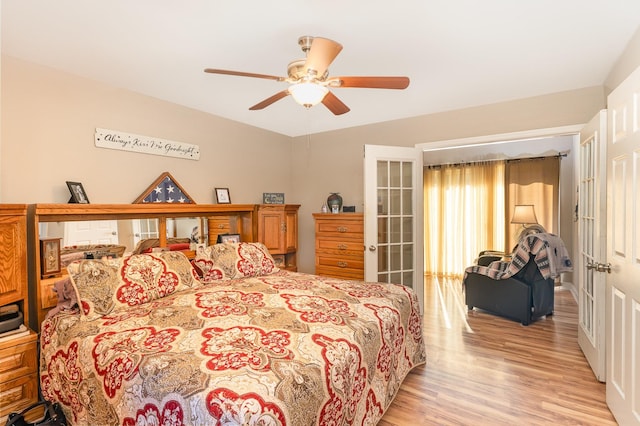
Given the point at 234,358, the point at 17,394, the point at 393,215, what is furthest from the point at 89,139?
the point at 393,215

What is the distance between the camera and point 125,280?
219 centimetres

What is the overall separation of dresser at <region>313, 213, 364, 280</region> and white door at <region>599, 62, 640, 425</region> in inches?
87.2

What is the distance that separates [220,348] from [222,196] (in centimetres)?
252

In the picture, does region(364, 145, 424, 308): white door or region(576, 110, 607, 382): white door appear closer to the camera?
region(576, 110, 607, 382): white door

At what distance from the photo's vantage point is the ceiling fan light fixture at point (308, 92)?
191cm

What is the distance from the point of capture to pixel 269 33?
203cm

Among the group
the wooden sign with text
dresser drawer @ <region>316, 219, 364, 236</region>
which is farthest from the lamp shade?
the wooden sign with text

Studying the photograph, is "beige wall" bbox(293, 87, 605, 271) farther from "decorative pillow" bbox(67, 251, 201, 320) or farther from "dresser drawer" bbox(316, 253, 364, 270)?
"decorative pillow" bbox(67, 251, 201, 320)

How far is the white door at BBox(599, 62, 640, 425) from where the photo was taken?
5.52 ft

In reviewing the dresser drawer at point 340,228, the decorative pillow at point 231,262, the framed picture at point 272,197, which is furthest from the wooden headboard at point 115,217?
the dresser drawer at point 340,228

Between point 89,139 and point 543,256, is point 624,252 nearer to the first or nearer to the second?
point 543,256

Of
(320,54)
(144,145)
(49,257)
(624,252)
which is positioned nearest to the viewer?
(320,54)

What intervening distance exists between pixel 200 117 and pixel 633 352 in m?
3.93

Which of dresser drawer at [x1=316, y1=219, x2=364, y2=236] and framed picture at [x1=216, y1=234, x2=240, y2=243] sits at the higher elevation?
dresser drawer at [x1=316, y1=219, x2=364, y2=236]
